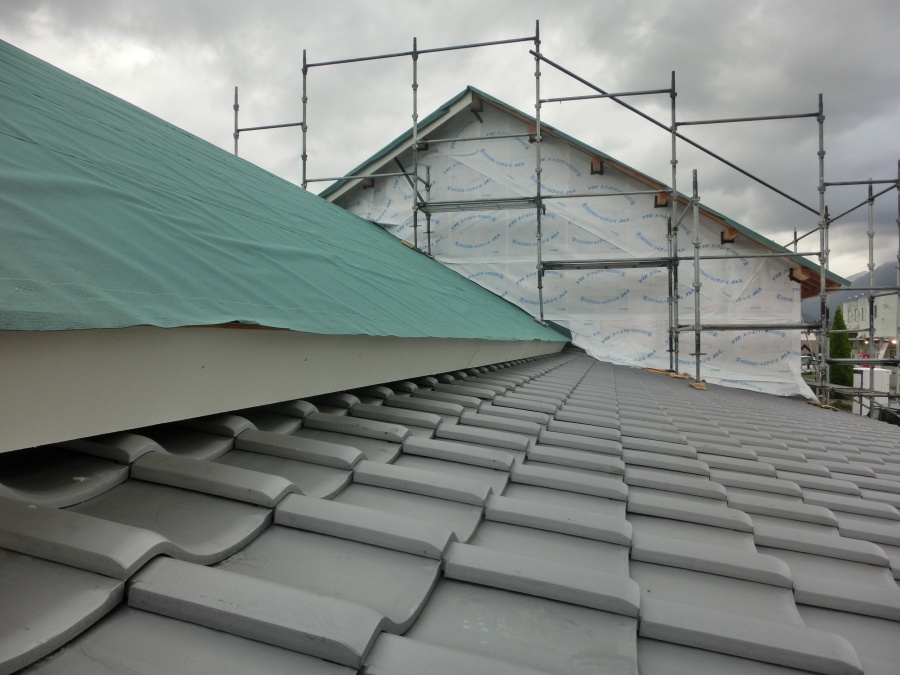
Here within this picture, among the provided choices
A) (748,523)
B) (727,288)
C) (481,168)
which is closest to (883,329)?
(727,288)

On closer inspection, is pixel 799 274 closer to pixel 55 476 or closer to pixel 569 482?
pixel 569 482

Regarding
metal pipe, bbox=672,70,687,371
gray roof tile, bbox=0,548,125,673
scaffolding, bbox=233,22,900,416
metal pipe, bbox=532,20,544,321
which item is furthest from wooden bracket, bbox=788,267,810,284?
gray roof tile, bbox=0,548,125,673

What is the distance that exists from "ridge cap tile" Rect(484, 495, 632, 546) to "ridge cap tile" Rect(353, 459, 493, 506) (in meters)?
0.05

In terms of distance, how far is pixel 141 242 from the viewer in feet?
4.44

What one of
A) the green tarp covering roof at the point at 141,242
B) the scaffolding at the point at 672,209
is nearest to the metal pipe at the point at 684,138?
the scaffolding at the point at 672,209

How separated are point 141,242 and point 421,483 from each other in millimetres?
972

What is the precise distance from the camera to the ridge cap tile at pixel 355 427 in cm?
192

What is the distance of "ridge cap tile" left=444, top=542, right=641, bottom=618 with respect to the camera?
3.64 feet

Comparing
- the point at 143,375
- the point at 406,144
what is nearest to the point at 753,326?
the point at 406,144

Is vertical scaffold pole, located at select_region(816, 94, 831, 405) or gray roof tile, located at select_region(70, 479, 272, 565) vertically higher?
vertical scaffold pole, located at select_region(816, 94, 831, 405)

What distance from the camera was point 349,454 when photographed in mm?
1614

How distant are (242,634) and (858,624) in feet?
4.80

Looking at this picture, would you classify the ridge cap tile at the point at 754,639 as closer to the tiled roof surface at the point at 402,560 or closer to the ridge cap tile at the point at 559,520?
the tiled roof surface at the point at 402,560

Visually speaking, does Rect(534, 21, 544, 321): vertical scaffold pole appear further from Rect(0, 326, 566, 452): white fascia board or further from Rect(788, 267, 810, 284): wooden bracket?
Rect(0, 326, 566, 452): white fascia board
